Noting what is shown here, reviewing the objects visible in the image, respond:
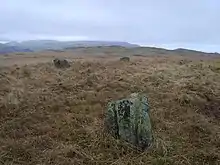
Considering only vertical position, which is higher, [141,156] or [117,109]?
[117,109]

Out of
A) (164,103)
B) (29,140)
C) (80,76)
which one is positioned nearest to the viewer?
(29,140)

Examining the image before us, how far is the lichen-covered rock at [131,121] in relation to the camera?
7.53 m

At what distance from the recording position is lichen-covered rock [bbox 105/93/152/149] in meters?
7.53

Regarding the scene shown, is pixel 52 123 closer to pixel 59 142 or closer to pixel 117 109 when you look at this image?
pixel 59 142

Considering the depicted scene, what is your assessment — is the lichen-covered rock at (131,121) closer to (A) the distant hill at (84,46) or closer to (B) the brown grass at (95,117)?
(B) the brown grass at (95,117)

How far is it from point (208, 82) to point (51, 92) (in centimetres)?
572

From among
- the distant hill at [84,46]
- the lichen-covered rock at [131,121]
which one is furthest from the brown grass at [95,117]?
the distant hill at [84,46]

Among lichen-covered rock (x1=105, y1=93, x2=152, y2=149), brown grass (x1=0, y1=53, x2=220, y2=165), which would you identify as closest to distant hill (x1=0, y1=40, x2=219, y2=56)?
brown grass (x1=0, y1=53, x2=220, y2=165)

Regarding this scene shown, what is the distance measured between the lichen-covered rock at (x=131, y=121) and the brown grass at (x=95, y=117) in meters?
0.20

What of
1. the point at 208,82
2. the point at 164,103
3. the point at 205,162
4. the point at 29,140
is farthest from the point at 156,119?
the point at 208,82

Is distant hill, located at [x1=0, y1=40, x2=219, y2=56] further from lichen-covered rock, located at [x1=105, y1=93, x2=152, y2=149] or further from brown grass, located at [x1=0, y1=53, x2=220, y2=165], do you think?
lichen-covered rock, located at [x1=105, y1=93, x2=152, y2=149]

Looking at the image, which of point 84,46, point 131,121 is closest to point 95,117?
point 131,121

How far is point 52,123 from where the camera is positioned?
8797mm

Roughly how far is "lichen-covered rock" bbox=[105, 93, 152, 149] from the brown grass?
8.0 inches
